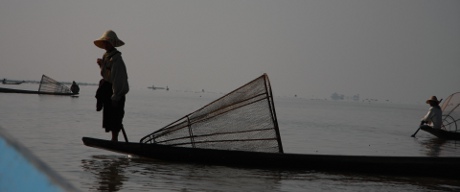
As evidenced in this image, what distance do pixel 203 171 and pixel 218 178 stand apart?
0.51m

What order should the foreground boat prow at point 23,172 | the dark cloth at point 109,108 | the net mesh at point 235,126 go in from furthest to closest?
the net mesh at point 235,126 → the dark cloth at point 109,108 → the foreground boat prow at point 23,172

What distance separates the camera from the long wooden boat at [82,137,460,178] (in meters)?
8.32

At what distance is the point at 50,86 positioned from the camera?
165 feet

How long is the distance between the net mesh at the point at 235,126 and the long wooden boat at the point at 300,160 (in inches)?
13.6

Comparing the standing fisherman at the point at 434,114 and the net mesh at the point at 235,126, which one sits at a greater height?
the standing fisherman at the point at 434,114

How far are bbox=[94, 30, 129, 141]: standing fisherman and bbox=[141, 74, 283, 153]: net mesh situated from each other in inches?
29.2

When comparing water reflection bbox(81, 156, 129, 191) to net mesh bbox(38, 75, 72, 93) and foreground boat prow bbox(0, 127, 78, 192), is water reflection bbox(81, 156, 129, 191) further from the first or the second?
net mesh bbox(38, 75, 72, 93)

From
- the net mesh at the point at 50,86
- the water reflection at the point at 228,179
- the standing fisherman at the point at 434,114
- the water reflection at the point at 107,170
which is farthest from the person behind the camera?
the net mesh at the point at 50,86

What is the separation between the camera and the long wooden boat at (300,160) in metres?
8.32

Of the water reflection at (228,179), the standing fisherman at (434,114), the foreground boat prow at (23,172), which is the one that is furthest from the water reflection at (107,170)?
the standing fisherman at (434,114)

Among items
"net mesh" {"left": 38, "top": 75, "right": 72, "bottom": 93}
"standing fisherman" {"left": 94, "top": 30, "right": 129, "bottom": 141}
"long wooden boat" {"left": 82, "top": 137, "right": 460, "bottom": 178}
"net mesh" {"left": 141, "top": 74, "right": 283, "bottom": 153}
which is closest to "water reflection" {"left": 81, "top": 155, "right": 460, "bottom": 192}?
"long wooden boat" {"left": 82, "top": 137, "right": 460, "bottom": 178}

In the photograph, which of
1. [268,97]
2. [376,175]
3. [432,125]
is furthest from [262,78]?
[432,125]

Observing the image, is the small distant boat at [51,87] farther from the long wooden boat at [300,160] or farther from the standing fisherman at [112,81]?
the long wooden boat at [300,160]

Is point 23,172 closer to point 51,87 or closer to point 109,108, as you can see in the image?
point 109,108
